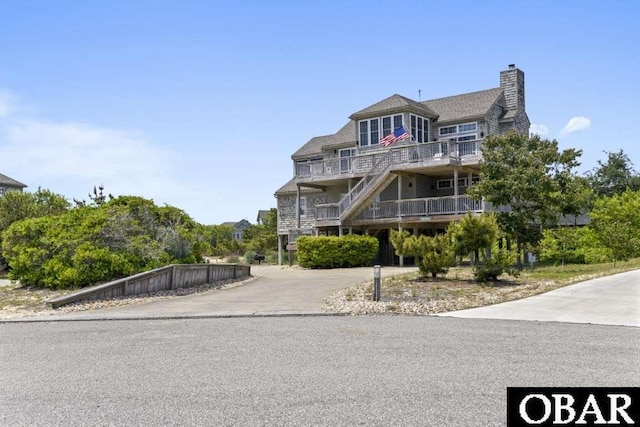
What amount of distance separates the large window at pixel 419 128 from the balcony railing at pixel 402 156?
2372mm

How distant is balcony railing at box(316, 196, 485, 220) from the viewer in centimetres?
Answer: 2836

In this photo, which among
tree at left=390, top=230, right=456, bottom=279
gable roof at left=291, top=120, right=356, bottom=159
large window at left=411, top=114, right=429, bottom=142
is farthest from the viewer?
gable roof at left=291, top=120, right=356, bottom=159

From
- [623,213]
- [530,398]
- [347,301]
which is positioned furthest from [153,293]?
[623,213]

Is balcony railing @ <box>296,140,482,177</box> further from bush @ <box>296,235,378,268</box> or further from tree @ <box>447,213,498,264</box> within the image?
tree @ <box>447,213,498,264</box>

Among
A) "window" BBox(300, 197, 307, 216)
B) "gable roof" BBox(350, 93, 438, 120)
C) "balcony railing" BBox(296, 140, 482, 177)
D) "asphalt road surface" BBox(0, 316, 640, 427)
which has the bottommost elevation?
"asphalt road surface" BBox(0, 316, 640, 427)

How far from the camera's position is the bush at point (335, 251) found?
27.8m

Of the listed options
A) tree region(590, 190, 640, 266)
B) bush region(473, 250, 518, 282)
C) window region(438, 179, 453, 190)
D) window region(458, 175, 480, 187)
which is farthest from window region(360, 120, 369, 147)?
bush region(473, 250, 518, 282)

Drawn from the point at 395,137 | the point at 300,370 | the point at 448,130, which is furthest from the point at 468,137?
the point at 300,370

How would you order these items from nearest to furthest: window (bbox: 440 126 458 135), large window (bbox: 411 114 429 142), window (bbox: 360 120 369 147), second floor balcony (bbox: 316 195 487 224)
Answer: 1. second floor balcony (bbox: 316 195 487 224)
2. large window (bbox: 411 114 429 142)
3. window (bbox: 440 126 458 135)
4. window (bbox: 360 120 369 147)

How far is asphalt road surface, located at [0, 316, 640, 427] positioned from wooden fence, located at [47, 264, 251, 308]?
165 inches

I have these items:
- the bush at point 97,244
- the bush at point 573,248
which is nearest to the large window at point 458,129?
the bush at point 573,248

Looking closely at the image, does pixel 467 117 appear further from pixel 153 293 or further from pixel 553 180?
pixel 153 293

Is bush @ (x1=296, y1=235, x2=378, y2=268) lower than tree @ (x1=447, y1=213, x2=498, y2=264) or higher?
lower

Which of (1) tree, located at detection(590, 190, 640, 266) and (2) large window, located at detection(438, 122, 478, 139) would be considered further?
(2) large window, located at detection(438, 122, 478, 139)
